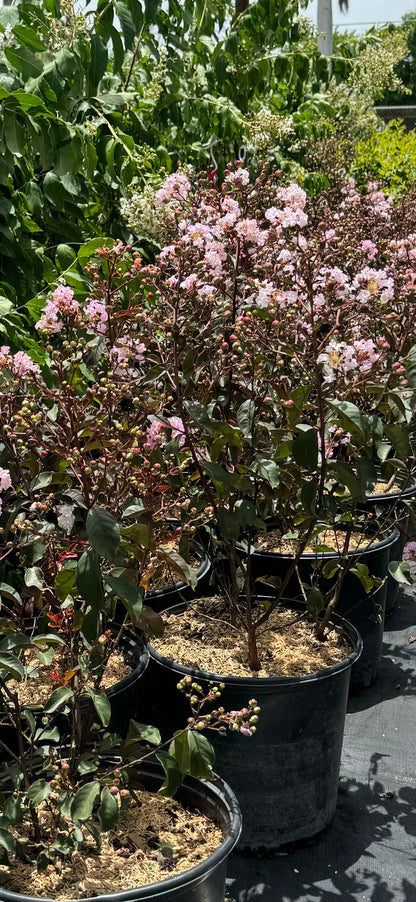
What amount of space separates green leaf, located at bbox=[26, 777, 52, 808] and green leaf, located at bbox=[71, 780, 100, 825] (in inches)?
1.9

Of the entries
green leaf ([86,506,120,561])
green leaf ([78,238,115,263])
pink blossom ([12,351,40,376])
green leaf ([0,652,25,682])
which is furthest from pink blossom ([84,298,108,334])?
green leaf ([0,652,25,682])

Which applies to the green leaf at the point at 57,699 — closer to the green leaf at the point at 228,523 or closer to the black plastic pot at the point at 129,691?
the black plastic pot at the point at 129,691

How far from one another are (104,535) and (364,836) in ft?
4.18

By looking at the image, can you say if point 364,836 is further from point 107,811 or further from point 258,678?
point 107,811

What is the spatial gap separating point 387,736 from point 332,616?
0.50m

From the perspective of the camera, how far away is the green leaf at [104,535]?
1277mm

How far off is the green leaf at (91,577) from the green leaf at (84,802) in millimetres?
314

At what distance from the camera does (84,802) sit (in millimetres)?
1375

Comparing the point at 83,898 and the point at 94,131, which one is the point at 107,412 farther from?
the point at 94,131

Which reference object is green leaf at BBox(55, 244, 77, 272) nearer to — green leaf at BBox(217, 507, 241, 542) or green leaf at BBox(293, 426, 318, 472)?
green leaf at BBox(217, 507, 241, 542)

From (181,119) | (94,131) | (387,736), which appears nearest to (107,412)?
(387,736)

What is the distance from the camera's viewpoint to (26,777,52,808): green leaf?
54.3 inches

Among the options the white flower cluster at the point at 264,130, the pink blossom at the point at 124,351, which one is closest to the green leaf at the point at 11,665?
the pink blossom at the point at 124,351

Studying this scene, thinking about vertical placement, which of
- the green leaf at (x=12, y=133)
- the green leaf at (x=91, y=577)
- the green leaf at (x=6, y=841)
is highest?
the green leaf at (x=12, y=133)
